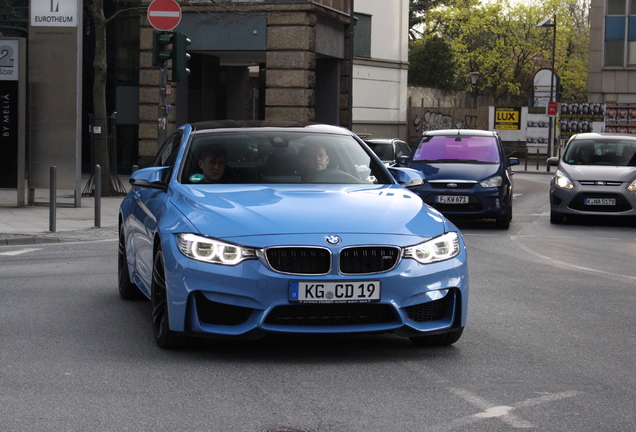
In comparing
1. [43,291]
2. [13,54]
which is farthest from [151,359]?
[13,54]

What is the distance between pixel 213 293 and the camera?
636cm

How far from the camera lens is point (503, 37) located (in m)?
75.9

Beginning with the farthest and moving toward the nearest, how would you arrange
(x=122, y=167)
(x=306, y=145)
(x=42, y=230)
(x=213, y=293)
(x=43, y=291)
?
(x=122, y=167), (x=42, y=230), (x=43, y=291), (x=306, y=145), (x=213, y=293)

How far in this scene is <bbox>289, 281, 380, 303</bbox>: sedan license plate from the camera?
20.6 ft

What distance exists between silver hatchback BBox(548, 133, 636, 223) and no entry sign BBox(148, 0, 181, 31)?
690cm

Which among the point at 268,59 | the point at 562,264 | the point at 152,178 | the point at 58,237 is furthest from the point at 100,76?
the point at 152,178

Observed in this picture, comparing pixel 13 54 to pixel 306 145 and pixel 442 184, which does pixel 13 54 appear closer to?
pixel 442 184

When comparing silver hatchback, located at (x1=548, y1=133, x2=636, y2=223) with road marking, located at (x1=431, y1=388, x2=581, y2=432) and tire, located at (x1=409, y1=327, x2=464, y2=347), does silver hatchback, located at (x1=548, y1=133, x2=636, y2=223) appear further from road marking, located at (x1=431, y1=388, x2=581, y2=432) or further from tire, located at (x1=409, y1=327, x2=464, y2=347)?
road marking, located at (x1=431, y1=388, x2=581, y2=432)

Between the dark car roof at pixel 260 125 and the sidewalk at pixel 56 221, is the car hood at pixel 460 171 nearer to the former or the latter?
the sidewalk at pixel 56 221

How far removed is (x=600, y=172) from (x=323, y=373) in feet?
43.9

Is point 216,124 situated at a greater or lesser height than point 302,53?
lesser

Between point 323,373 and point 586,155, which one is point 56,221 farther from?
point 323,373

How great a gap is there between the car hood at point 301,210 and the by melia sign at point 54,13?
44.0 ft

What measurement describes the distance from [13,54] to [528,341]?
47.4 feet
